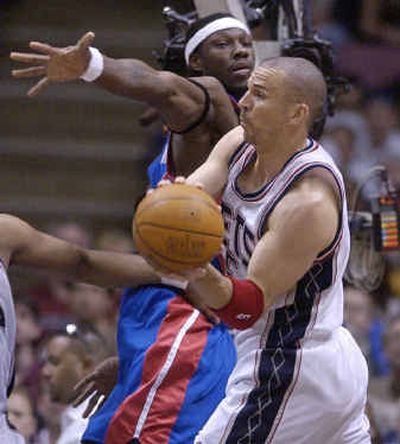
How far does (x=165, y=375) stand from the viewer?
21.1 feet

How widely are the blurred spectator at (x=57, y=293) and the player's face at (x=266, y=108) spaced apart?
5696mm

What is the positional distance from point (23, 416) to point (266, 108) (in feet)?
12.6

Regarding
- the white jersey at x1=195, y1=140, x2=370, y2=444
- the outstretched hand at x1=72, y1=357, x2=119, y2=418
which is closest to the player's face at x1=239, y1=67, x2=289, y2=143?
the white jersey at x1=195, y1=140, x2=370, y2=444

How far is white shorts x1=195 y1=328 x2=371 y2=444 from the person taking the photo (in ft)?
18.2

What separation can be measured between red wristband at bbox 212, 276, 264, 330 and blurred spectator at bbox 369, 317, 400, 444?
428cm

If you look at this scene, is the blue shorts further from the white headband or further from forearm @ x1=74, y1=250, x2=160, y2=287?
the white headband

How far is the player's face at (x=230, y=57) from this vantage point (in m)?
6.92

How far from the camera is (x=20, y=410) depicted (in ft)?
29.4

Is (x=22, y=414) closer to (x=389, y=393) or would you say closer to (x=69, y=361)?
(x=69, y=361)

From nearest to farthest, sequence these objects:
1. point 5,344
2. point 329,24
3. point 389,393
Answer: point 5,344 < point 389,393 < point 329,24

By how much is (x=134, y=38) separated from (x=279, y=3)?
525 cm

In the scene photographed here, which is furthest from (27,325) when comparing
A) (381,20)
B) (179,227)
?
→ (179,227)

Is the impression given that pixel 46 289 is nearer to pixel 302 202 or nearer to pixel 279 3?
pixel 279 3

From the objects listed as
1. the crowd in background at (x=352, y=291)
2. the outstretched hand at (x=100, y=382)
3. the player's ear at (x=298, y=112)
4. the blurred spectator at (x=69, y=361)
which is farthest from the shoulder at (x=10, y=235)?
the crowd in background at (x=352, y=291)
